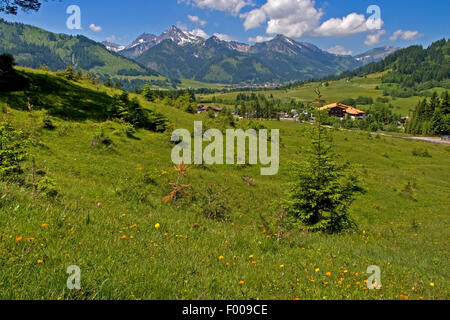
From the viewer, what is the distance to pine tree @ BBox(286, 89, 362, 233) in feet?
42.1

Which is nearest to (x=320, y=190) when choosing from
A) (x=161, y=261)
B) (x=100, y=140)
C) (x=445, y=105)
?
(x=161, y=261)

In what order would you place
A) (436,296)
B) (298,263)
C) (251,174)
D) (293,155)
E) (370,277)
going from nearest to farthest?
(436,296)
(370,277)
(298,263)
(251,174)
(293,155)

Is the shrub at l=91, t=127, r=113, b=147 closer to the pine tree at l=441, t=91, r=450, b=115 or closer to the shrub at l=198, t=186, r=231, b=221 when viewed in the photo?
the shrub at l=198, t=186, r=231, b=221

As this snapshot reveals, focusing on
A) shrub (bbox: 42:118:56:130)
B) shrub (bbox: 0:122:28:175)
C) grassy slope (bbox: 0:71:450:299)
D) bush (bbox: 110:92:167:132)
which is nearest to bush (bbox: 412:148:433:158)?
bush (bbox: 110:92:167:132)

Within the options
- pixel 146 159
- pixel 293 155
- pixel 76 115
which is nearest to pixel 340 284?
pixel 146 159

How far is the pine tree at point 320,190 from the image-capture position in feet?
42.1

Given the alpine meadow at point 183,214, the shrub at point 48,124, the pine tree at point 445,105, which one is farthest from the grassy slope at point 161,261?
the pine tree at point 445,105

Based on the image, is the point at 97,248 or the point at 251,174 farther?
the point at 251,174

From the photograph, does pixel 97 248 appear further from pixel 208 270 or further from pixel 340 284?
pixel 340 284

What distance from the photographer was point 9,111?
809 inches

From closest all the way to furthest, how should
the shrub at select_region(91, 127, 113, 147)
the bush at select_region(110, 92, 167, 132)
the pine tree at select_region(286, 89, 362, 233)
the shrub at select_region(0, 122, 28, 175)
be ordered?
the shrub at select_region(0, 122, 28, 175)
the pine tree at select_region(286, 89, 362, 233)
the shrub at select_region(91, 127, 113, 147)
the bush at select_region(110, 92, 167, 132)

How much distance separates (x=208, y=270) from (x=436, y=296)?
4.21 meters

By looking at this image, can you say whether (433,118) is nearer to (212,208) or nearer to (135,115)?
(135,115)

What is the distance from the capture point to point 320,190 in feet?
41.9
